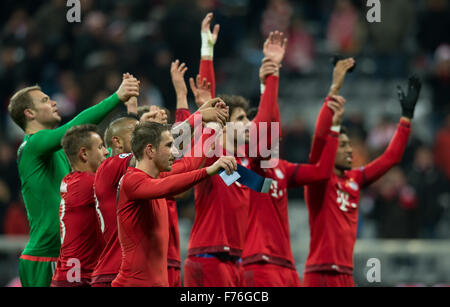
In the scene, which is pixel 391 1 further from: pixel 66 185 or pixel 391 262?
pixel 66 185

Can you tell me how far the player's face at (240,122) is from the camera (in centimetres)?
621

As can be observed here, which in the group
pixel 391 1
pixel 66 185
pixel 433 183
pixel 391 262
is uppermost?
pixel 391 1

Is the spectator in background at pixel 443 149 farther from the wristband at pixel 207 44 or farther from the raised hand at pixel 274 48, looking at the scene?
the wristband at pixel 207 44

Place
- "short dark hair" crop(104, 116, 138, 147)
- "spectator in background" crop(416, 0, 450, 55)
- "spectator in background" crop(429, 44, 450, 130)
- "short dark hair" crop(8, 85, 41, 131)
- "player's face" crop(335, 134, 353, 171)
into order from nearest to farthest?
1. "short dark hair" crop(104, 116, 138, 147)
2. "short dark hair" crop(8, 85, 41, 131)
3. "player's face" crop(335, 134, 353, 171)
4. "spectator in background" crop(429, 44, 450, 130)
5. "spectator in background" crop(416, 0, 450, 55)

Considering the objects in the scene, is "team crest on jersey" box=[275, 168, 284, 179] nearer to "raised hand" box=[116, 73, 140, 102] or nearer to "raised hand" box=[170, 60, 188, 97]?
"raised hand" box=[170, 60, 188, 97]

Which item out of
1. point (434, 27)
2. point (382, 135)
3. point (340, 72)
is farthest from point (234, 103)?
point (434, 27)

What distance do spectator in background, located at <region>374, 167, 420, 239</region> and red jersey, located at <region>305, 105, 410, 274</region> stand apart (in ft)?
12.3

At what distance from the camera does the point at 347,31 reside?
13391mm

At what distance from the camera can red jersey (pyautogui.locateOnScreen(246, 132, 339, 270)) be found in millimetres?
6277

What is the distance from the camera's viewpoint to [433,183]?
1102 cm

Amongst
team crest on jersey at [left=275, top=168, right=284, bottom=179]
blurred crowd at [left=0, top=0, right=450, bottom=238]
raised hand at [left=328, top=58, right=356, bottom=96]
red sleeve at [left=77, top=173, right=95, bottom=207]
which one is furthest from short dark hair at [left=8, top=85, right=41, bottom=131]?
blurred crowd at [left=0, top=0, right=450, bottom=238]

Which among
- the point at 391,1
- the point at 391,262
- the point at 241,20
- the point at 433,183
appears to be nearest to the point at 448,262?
the point at 391,262

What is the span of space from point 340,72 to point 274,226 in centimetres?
151

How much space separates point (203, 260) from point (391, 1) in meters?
8.54
